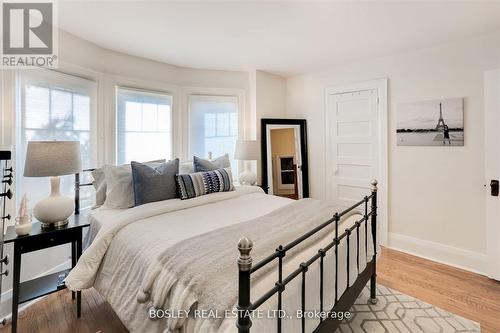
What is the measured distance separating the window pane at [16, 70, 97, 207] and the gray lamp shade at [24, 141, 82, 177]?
0.55 m

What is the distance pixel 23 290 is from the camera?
73.2 inches

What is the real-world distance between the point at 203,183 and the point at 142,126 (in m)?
1.37

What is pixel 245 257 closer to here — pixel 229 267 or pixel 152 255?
pixel 229 267

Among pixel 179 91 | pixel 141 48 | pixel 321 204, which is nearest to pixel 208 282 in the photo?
pixel 321 204

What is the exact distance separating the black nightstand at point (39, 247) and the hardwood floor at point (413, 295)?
149 mm

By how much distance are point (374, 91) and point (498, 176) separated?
1652mm

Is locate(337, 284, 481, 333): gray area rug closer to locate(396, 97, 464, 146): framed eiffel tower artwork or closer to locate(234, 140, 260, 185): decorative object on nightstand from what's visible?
locate(396, 97, 464, 146): framed eiffel tower artwork

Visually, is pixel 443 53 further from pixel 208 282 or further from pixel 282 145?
pixel 208 282

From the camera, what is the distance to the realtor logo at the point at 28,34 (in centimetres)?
201

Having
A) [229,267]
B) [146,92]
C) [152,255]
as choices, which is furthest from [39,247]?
[146,92]

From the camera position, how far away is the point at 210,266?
1183 mm

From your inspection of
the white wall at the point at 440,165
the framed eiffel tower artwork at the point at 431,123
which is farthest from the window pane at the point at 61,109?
the framed eiffel tower artwork at the point at 431,123

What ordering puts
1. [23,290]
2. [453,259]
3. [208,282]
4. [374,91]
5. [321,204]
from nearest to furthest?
1. [208,282]
2. [23,290]
3. [321,204]
4. [453,259]
5. [374,91]

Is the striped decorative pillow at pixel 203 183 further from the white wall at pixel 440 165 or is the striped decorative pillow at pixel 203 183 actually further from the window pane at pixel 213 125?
the white wall at pixel 440 165
